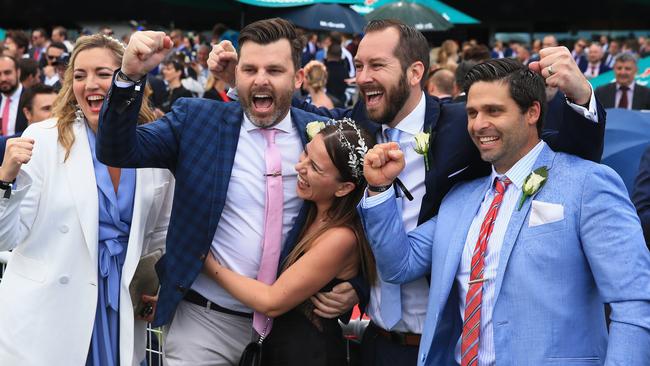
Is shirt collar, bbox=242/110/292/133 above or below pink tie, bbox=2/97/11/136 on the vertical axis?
above

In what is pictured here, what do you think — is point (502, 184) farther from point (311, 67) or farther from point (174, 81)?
point (174, 81)

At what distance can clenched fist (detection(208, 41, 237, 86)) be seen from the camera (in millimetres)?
3895

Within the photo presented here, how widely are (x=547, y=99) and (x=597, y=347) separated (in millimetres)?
981

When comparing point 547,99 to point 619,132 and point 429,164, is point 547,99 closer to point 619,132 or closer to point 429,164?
point 429,164

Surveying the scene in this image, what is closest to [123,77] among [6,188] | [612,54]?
[6,188]

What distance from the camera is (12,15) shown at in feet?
113

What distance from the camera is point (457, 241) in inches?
124

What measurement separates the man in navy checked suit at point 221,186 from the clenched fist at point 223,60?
18cm

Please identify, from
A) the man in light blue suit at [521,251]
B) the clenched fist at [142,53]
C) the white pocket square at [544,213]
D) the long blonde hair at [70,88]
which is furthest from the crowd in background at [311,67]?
the white pocket square at [544,213]

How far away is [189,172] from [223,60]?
0.62 metres

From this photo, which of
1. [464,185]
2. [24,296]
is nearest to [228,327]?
[24,296]

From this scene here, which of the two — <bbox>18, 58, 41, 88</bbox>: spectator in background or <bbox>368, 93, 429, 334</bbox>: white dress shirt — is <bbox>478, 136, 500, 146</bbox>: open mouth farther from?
<bbox>18, 58, 41, 88</bbox>: spectator in background

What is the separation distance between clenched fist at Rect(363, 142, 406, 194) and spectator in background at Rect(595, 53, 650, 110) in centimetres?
961

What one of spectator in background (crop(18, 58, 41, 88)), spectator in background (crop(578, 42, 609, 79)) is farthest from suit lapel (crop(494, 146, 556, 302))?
spectator in background (crop(578, 42, 609, 79))
